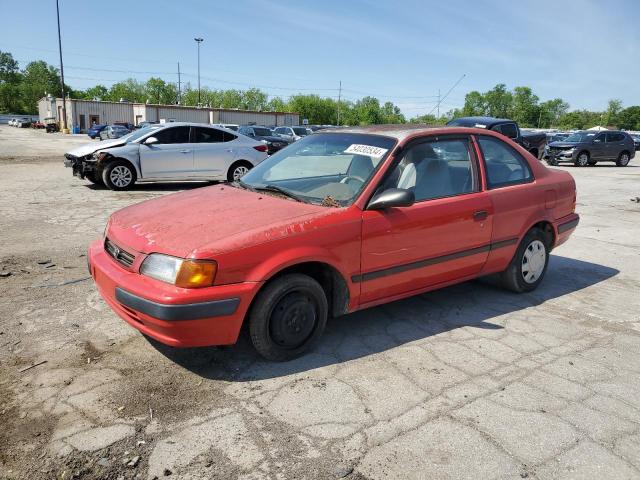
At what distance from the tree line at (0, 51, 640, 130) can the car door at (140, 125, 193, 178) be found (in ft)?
363

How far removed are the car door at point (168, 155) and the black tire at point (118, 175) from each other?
0.28 meters

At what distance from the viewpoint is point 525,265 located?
4762 mm

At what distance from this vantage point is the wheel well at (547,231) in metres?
4.82

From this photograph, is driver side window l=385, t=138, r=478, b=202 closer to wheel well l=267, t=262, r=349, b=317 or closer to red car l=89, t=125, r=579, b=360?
red car l=89, t=125, r=579, b=360

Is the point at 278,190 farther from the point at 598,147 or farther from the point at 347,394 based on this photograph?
the point at 598,147

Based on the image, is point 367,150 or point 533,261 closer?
point 367,150

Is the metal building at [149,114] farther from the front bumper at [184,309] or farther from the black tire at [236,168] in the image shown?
the front bumper at [184,309]

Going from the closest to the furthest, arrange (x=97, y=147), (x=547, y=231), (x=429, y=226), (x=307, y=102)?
1. (x=429, y=226)
2. (x=547, y=231)
3. (x=97, y=147)
4. (x=307, y=102)

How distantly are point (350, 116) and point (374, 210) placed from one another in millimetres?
130988

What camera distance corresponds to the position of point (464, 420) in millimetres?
2764

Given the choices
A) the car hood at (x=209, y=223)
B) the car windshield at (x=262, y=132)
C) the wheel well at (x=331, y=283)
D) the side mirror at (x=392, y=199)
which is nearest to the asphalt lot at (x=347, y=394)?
the wheel well at (x=331, y=283)

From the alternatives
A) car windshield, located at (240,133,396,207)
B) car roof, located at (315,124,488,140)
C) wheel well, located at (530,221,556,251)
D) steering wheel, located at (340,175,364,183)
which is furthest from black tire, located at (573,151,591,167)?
steering wheel, located at (340,175,364,183)

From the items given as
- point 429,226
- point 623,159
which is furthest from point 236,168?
point 623,159

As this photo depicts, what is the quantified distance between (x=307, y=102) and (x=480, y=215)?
403 ft
